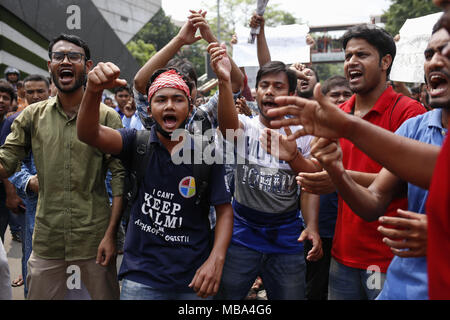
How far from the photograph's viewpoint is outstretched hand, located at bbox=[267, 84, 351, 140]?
56.4 inches

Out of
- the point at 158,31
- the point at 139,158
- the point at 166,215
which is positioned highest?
the point at 158,31

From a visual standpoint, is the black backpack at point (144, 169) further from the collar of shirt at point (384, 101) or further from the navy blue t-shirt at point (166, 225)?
the collar of shirt at point (384, 101)

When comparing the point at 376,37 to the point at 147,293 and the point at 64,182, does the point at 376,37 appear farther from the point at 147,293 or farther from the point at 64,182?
the point at 64,182

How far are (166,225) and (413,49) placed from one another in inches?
98.2

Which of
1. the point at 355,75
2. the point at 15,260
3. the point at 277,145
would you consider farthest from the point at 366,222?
the point at 15,260

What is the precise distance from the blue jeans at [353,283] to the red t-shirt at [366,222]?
1.9 inches

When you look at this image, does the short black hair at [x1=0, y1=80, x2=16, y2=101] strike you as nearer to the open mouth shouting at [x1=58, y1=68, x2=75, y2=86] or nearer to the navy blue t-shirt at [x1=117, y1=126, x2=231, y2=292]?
the open mouth shouting at [x1=58, y1=68, x2=75, y2=86]

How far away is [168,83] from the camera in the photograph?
2328 millimetres

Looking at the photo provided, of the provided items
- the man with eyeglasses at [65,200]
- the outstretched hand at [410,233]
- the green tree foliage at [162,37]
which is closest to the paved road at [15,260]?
the man with eyeglasses at [65,200]

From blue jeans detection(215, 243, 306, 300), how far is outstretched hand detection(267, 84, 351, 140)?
1417 millimetres

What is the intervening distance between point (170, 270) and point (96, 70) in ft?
3.71

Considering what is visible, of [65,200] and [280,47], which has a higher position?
[280,47]

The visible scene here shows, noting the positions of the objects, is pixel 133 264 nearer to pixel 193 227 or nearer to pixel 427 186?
pixel 193 227

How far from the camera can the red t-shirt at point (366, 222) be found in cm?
236
